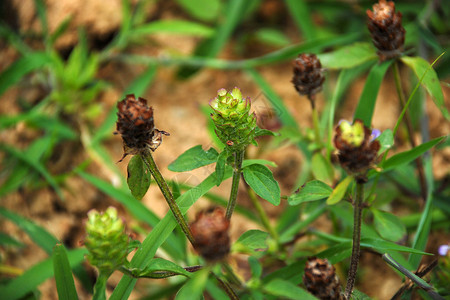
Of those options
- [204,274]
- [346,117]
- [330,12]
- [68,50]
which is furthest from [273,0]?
[204,274]

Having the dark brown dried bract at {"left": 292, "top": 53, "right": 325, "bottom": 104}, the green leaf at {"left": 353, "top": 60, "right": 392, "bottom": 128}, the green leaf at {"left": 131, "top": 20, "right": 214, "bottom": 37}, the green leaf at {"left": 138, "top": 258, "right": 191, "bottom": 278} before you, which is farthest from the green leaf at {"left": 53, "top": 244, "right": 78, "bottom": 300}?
the green leaf at {"left": 131, "top": 20, "right": 214, "bottom": 37}

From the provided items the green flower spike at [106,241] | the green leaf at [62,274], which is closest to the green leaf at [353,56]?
the green flower spike at [106,241]

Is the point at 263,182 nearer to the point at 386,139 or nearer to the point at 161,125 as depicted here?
the point at 386,139

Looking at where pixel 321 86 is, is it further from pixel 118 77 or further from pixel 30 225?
pixel 118 77

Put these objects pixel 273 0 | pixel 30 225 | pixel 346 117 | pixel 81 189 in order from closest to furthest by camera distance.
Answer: pixel 30 225, pixel 81 189, pixel 346 117, pixel 273 0

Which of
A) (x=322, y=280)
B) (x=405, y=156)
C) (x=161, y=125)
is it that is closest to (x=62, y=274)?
(x=322, y=280)

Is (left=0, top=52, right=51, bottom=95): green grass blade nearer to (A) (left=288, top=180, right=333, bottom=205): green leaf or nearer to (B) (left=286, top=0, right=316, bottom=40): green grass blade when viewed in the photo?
(B) (left=286, top=0, right=316, bottom=40): green grass blade

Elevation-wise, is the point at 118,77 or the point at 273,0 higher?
the point at 273,0
